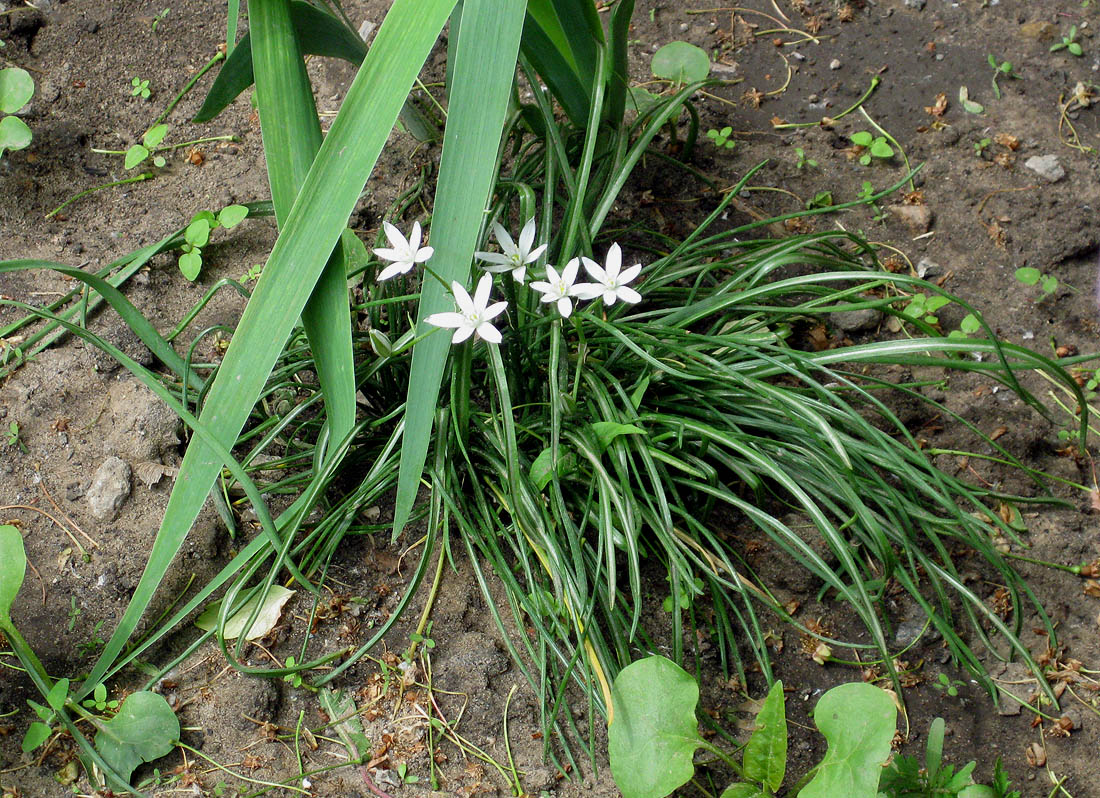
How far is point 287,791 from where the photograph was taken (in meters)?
1.21

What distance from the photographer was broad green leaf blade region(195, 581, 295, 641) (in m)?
1.34

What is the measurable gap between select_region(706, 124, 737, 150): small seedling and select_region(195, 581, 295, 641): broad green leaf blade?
1.33 metres

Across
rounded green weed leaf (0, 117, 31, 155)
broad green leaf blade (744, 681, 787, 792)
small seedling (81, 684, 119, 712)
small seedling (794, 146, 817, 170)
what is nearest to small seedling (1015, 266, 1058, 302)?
small seedling (794, 146, 817, 170)

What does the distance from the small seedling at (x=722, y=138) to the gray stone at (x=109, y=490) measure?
4.62 ft

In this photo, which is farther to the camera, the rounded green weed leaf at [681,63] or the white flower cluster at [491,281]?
the rounded green weed leaf at [681,63]

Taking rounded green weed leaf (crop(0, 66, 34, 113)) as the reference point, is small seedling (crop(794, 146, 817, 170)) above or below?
below

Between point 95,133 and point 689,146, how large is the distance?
136 centimetres

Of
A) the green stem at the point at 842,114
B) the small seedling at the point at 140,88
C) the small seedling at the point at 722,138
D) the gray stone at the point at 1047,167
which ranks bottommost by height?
the gray stone at the point at 1047,167

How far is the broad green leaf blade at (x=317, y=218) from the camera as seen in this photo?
3.60 ft

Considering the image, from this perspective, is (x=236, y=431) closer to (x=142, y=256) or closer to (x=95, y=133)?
(x=142, y=256)

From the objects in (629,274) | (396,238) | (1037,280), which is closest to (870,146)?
(1037,280)

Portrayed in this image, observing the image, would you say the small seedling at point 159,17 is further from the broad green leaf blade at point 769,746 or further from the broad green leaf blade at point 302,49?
the broad green leaf blade at point 769,746

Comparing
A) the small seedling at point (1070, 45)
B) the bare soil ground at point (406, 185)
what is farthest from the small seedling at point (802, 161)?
the small seedling at point (1070, 45)

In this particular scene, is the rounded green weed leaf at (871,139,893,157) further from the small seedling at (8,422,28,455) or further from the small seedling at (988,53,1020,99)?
the small seedling at (8,422,28,455)
